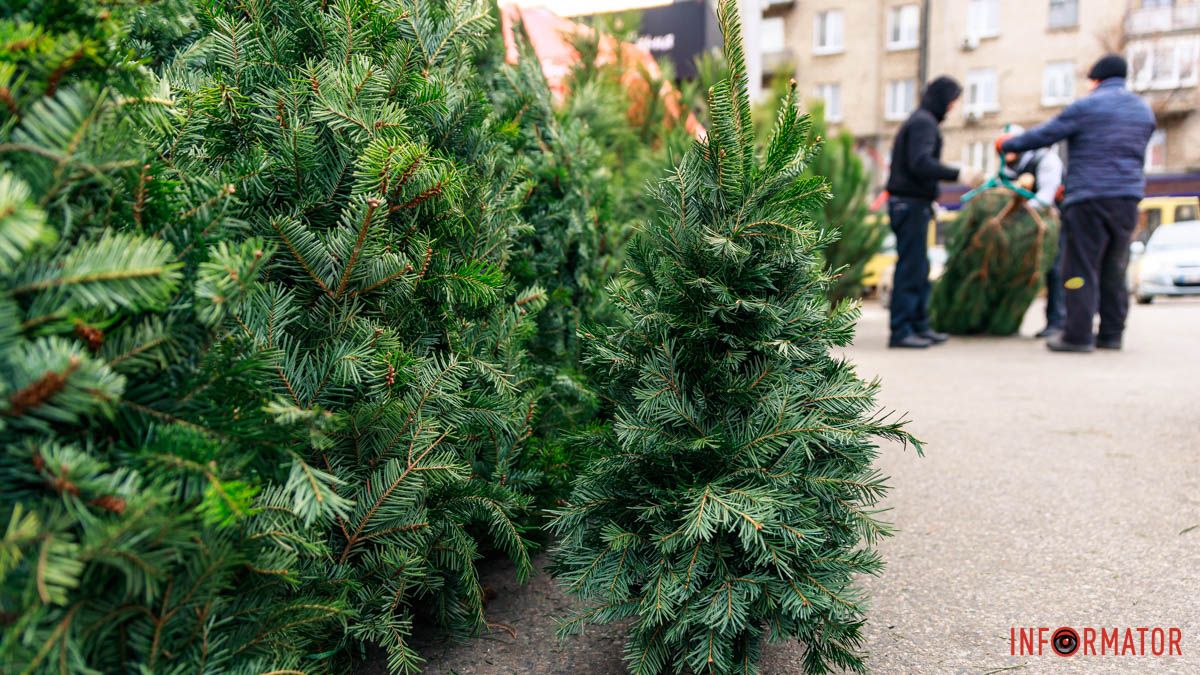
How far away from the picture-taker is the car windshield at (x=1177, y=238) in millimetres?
17141

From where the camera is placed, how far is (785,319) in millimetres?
1772

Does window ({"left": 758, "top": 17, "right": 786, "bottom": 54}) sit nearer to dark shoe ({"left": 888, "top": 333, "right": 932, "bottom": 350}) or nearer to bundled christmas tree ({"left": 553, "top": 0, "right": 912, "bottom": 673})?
dark shoe ({"left": 888, "top": 333, "right": 932, "bottom": 350})

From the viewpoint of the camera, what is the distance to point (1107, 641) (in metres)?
Result: 2.02

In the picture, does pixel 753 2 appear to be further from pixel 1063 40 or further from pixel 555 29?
pixel 1063 40

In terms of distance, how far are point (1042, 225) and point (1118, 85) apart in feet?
4.80

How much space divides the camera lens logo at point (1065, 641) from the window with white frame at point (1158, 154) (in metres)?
34.7

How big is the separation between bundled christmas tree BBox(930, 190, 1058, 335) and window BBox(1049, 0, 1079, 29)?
26.8 metres

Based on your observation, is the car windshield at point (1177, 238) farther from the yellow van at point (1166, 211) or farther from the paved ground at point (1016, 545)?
the paved ground at point (1016, 545)

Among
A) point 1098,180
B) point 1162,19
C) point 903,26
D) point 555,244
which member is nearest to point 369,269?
point 555,244

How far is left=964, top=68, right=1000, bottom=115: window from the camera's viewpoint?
31.3 m

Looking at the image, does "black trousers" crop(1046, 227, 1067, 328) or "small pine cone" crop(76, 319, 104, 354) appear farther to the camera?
"black trousers" crop(1046, 227, 1067, 328)

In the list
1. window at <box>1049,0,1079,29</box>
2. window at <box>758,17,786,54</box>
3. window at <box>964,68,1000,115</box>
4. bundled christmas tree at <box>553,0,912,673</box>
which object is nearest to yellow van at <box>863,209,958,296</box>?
bundled christmas tree at <box>553,0,912,673</box>

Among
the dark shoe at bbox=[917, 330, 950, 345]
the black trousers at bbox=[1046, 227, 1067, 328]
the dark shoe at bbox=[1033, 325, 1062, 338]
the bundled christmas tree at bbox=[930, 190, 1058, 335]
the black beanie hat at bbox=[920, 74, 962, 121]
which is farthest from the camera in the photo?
the black trousers at bbox=[1046, 227, 1067, 328]
